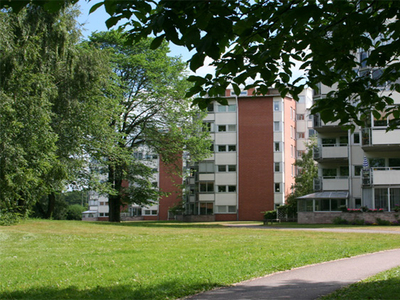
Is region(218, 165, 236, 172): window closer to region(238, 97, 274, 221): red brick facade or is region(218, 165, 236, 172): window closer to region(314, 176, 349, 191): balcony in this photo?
region(238, 97, 274, 221): red brick facade

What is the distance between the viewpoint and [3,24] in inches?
841

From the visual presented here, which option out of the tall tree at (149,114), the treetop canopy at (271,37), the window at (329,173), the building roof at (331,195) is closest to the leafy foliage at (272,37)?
the treetop canopy at (271,37)

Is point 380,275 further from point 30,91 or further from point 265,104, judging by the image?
point 265,104

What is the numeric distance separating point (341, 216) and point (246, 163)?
82.1 ft

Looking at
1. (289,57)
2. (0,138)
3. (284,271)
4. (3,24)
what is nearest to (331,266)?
(284,271)

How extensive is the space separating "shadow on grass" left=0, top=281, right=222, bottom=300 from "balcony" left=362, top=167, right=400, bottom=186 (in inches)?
1332

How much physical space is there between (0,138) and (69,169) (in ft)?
33.0

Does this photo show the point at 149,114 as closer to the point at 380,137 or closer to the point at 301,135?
the point at 380,137

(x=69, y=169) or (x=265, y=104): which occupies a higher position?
(x=265, y=104)

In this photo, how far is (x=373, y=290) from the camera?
7871mm

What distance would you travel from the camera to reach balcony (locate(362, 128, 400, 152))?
38.4 m

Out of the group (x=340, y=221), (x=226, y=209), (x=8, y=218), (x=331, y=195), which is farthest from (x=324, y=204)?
(x=8, y=218)

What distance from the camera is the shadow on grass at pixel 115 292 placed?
7699 mm

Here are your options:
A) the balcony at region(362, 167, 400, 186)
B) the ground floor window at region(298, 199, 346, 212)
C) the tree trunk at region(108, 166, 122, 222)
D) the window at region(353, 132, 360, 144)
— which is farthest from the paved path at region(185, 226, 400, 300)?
the window at region(353, 132, 360, 144)
